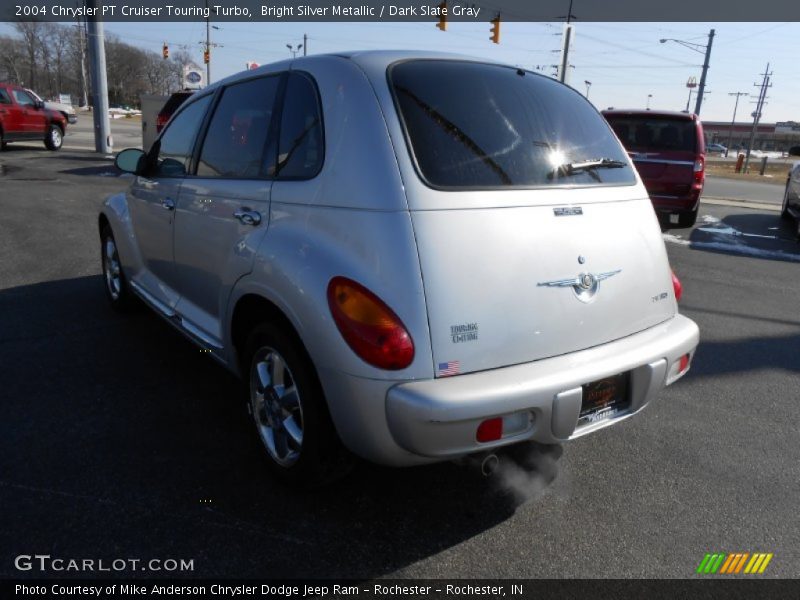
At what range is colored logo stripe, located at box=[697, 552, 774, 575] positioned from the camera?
7.77ft

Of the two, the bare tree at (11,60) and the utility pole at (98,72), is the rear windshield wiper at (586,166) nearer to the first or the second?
the utility pole at (98,72)

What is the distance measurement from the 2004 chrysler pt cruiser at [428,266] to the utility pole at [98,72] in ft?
56.3

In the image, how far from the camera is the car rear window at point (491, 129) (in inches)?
93.4

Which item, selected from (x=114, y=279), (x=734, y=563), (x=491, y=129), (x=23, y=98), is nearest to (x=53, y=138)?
(x=23, y=98)

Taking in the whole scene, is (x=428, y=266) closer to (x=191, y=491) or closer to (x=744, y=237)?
(x=191, y=491)

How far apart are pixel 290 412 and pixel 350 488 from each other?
0.45 m

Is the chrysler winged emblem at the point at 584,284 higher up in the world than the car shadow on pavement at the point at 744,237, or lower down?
→ higher up

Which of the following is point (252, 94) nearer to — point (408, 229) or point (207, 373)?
point (408, 229)

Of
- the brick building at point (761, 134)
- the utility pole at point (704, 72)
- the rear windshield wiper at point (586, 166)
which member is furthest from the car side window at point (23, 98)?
the brick building at point (761, 134)

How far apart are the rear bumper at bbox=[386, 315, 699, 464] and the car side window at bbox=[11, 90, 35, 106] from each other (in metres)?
20.4

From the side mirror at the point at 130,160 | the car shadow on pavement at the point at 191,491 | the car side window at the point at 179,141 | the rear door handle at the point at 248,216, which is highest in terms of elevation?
the car side window at the point at 179,141

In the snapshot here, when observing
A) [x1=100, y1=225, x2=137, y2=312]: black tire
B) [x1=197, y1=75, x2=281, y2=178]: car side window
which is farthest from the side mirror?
[x1=197, y1=75, x2=281, y2=178]: car side window

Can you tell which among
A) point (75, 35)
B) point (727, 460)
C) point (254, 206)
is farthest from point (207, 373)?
point (75, 35)

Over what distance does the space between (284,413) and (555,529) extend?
1.24m
